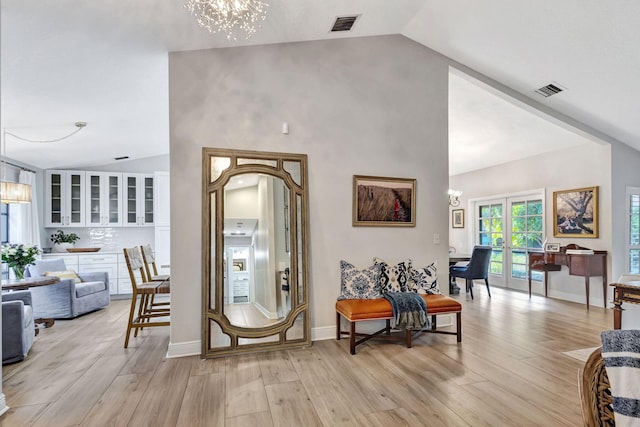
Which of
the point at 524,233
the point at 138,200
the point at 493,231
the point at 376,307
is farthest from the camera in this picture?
the point at 493,231

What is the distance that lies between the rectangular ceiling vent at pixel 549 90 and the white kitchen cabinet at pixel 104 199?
22.8 feet

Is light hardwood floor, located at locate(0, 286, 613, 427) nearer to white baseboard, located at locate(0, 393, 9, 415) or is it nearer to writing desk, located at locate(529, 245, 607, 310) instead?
white baseboard, located at locate(0, 393, 9, 415)

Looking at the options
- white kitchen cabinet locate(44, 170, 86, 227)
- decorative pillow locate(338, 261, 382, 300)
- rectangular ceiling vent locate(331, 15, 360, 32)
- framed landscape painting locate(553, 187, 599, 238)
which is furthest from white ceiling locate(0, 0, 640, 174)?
decorative pillow locate(338, 261, 382, 300)

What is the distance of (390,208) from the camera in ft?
13.4

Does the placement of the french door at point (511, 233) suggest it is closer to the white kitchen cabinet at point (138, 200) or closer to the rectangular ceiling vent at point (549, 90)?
the rectangular ceiling vent at point (549, 90)

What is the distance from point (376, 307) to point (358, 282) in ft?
1.23

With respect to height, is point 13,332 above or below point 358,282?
below

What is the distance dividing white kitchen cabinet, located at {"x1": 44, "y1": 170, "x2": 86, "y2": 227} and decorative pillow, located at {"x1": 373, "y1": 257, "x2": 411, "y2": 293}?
5552mm

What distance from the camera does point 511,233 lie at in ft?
23.2

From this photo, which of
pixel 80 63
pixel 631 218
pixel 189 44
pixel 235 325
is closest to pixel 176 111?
pixel 189 44

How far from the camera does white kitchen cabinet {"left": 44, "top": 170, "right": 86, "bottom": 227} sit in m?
6.14

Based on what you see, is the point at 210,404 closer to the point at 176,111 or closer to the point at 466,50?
the point at 176,111

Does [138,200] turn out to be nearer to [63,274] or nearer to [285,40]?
[63,274]

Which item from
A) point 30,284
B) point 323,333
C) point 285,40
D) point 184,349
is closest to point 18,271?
point 30,284
